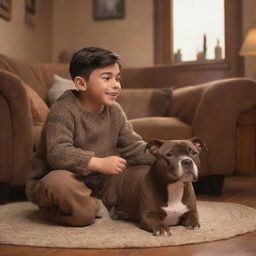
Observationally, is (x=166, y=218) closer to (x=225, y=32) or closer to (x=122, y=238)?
(x=122, y=238)

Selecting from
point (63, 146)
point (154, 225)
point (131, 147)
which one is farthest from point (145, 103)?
point (154, 225)

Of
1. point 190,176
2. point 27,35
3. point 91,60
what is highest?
point 27,35

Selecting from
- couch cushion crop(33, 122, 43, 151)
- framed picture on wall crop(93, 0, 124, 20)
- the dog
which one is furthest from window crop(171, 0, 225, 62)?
the dog

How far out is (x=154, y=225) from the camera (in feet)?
5.72

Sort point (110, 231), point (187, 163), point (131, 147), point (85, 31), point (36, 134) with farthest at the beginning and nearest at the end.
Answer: point (85, 31) → point (36, 134) → point (131, 147) → point (110, 231) → point (187, 163)

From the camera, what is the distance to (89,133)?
1984 millimetres

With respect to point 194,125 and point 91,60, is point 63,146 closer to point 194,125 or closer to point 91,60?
point 91,60

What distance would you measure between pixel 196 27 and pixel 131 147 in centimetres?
359

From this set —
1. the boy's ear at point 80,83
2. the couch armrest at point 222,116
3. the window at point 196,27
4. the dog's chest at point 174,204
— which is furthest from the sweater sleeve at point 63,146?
the window at point 196,27

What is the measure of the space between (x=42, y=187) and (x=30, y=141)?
678 millimetres

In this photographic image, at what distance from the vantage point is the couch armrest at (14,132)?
8.03 ft

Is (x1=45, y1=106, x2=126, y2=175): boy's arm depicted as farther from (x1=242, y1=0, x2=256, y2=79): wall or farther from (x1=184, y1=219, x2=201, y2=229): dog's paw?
(x1=242, y1=0, x2=256, y2=79): wall

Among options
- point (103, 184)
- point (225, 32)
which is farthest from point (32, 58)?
point (103, 184)

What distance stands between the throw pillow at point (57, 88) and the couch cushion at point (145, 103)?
1.26ft
